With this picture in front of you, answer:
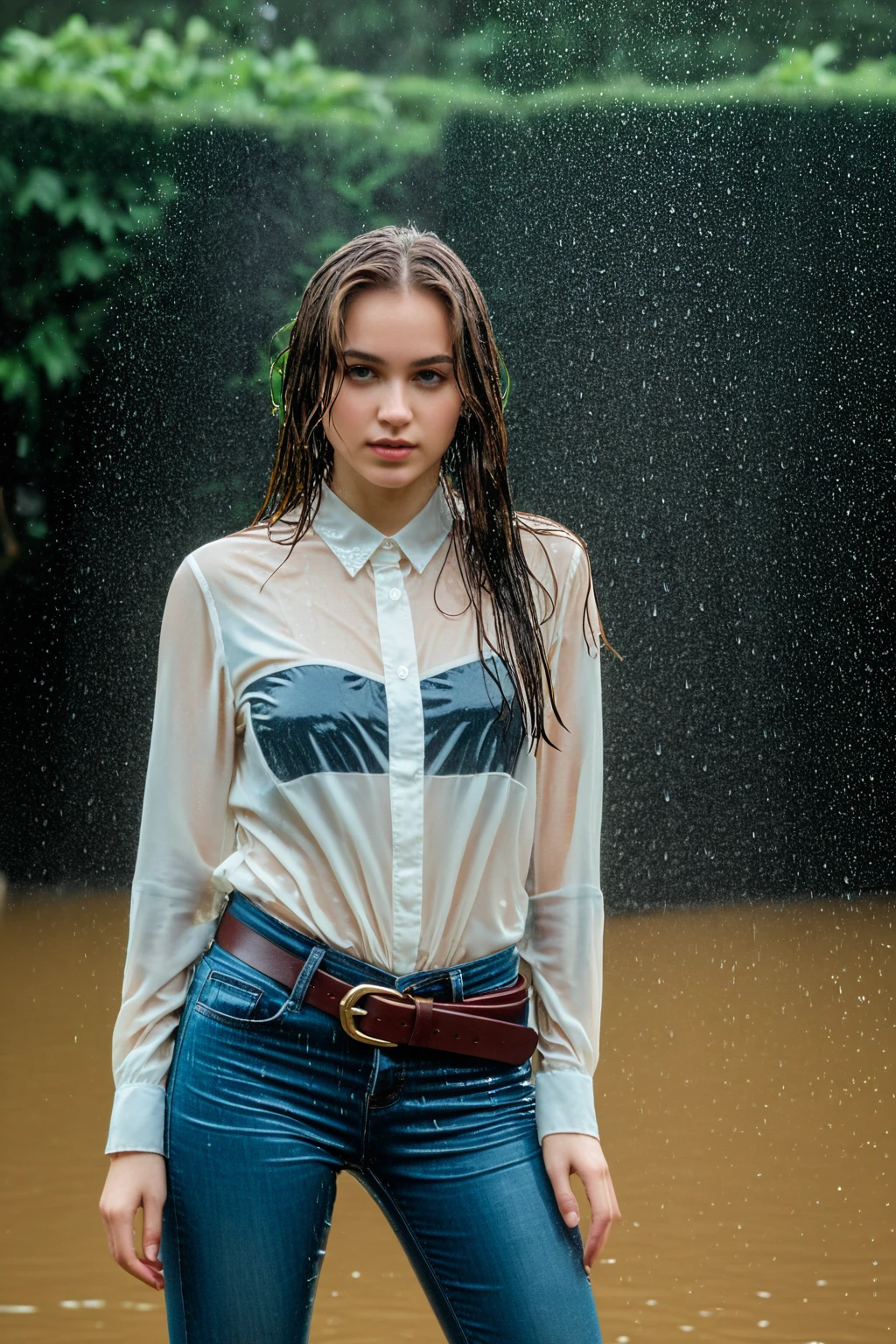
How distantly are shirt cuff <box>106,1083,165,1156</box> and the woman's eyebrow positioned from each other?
23.2 inches

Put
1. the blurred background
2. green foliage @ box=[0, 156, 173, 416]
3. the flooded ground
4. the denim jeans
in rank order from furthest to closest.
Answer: the blurred background → green foliage @ box=[0, 156, 173, 416] → the flooded ground → the denim jeans

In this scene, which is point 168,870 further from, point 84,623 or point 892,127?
point 892,127

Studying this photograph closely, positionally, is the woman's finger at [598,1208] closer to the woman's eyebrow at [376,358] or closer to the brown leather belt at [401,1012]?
the brown leather belt at [401,1012]

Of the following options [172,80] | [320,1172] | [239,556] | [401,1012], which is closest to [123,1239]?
[320,1172]

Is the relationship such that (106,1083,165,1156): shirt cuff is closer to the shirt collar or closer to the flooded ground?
the shirt collar

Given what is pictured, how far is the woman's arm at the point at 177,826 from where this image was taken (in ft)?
4.24

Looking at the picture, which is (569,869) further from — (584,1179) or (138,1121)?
(138,1121)

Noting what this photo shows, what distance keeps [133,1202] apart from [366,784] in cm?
36

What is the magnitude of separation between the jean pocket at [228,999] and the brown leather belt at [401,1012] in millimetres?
19

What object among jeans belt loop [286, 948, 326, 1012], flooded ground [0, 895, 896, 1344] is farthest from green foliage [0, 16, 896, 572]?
jeans belt loop [286, 948, 326, 1012]

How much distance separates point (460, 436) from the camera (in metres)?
1.37

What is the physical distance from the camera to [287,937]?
126 centimetres

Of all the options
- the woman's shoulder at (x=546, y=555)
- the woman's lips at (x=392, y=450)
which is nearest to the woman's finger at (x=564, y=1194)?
the woman's shoulder at (x=546, y=555)

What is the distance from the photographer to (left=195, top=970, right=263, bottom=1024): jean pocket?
4.06 ft
